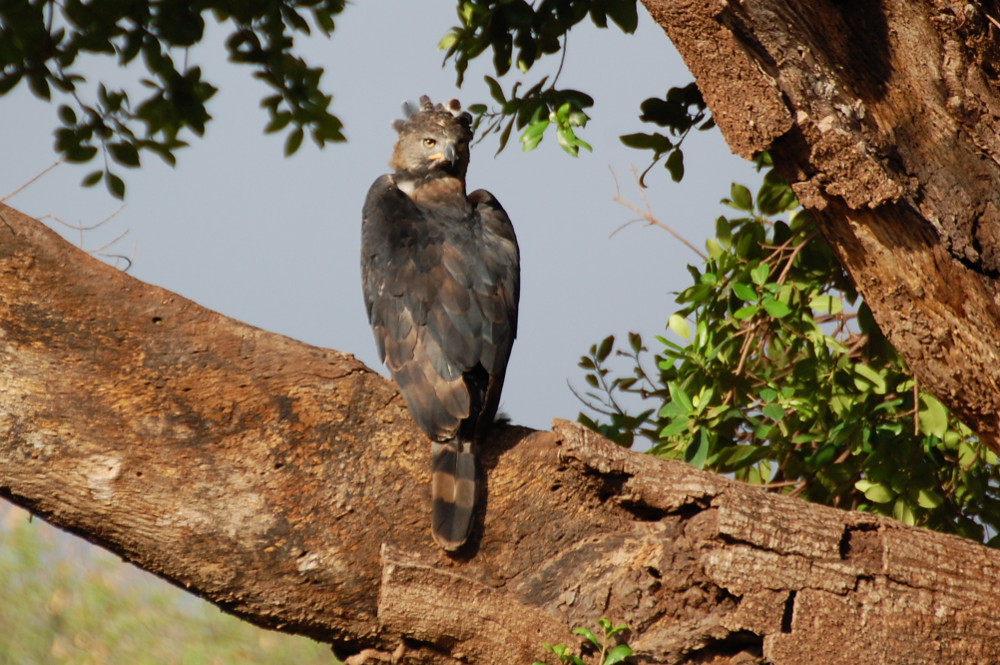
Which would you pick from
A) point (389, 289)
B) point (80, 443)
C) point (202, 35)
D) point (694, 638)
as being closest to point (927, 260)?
point (694, 638)

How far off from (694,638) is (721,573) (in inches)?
8.2

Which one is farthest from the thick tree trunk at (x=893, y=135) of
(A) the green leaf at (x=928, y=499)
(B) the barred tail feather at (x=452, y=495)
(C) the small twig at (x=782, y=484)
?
(B) the barred tail feather at (x=452, y=495)

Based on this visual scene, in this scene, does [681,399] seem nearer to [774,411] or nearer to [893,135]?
[774,411]

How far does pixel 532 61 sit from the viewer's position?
4402mm

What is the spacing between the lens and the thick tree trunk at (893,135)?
2789mm

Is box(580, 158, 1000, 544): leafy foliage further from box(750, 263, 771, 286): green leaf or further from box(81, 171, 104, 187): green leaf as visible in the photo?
box(81, 171, 104, 187): green leaf

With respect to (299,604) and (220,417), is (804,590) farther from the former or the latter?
(220,417)

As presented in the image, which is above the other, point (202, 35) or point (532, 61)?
point (532, 61)

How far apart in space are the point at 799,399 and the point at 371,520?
200 cm

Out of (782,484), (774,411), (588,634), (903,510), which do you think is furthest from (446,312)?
(903,510)

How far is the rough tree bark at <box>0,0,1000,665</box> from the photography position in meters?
2.77

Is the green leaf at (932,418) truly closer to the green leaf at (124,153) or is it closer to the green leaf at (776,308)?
the green leaf at (776,308)

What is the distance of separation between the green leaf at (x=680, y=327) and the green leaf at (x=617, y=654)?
1.78m

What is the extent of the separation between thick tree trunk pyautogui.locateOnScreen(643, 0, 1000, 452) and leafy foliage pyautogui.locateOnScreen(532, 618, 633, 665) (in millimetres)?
1276
